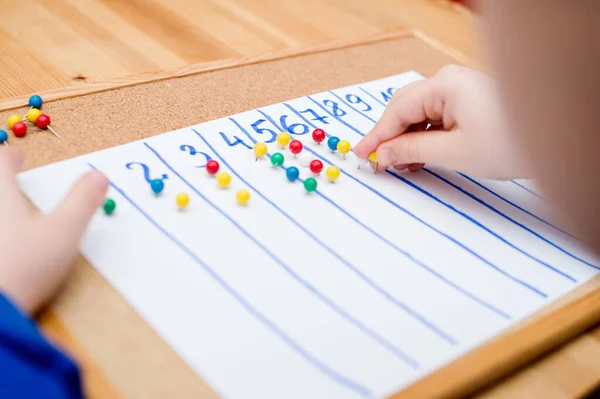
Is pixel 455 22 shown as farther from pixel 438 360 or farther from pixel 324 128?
pixel 438 360

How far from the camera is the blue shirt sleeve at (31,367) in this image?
345 millimetres

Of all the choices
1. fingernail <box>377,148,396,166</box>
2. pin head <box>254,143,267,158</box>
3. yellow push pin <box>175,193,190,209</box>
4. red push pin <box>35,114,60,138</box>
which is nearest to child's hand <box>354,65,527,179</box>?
fingernail <box>377,148,396,166</box>

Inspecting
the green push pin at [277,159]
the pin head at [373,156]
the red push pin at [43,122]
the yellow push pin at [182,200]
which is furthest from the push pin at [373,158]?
the red push pin at [43,122]

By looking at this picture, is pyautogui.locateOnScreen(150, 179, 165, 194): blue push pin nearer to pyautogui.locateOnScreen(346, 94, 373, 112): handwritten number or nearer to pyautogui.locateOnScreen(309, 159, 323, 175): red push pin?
pyautogui.locateOnScreen(309, 159, 323, 175): red push pin

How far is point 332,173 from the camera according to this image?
62cm

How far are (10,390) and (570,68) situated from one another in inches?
14.7

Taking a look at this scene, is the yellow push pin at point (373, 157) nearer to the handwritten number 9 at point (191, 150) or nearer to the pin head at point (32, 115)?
the handwritten number 9 at point (191, 150)

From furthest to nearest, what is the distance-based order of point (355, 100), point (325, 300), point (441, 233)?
point (355, 100), point (441, 233), point (325, 300)

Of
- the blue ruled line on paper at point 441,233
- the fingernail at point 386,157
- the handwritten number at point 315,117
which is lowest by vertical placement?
the blue ruled line on paper at point 441,233

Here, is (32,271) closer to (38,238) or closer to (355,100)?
(38,238)

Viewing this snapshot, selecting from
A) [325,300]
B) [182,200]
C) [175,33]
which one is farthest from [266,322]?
[175,33]

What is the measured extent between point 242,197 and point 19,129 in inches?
9.8

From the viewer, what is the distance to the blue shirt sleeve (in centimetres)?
34

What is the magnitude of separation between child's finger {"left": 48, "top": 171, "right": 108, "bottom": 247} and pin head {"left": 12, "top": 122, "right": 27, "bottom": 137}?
0.15m
